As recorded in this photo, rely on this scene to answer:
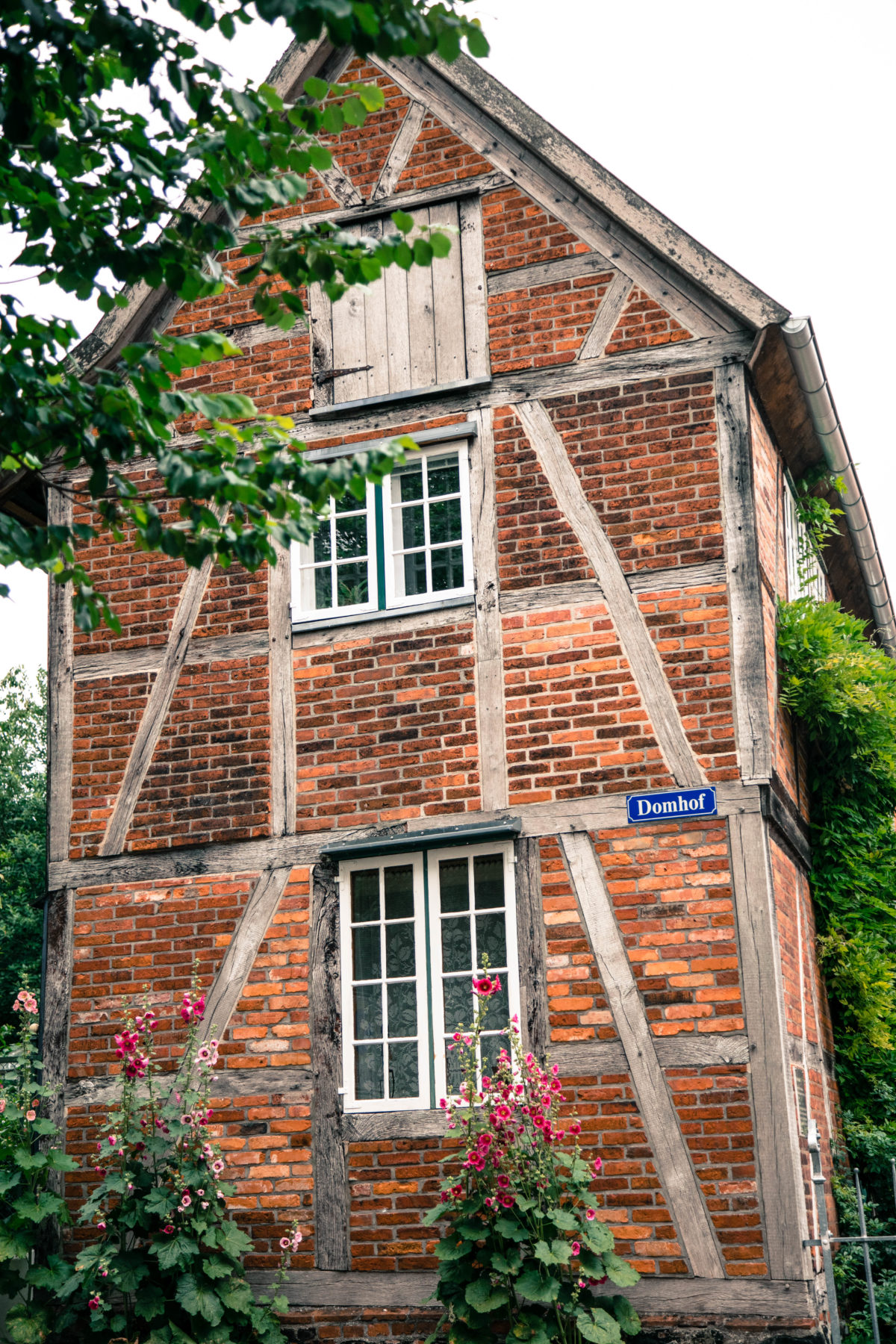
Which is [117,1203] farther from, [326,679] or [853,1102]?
[853,1102]

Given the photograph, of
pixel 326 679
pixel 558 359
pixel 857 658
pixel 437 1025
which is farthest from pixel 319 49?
pixel 437 1025

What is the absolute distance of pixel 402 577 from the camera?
332 inches

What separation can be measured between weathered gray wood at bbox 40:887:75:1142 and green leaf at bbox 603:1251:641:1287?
11.5 feet

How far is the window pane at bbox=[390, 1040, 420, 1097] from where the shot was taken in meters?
7.61

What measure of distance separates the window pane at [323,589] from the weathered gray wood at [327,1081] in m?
1.67

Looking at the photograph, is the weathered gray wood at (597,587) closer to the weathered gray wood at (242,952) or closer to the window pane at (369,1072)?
the weathered gray wood at (242,952)

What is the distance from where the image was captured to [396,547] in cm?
850

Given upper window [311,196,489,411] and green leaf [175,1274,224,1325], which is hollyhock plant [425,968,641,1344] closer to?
green leaf [175,1274,224,1325]

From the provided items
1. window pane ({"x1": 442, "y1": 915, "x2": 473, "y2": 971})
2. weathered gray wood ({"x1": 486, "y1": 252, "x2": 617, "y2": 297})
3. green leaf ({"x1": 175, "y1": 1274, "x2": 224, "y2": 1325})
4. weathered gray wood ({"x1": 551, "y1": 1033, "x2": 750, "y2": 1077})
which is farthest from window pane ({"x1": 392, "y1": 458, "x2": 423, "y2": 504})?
green leaf ({"x1": 175, "y1": 1274, "x2": 224, "y2": 1325})

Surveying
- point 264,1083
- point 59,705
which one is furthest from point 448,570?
point 264,1083

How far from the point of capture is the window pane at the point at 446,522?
8414 millimetres

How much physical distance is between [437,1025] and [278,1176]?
1255mm

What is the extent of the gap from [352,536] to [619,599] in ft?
6.18

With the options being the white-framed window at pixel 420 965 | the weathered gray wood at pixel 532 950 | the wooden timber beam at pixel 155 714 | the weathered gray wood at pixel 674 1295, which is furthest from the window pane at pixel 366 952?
the wooden timber beam at pixel 155 714
